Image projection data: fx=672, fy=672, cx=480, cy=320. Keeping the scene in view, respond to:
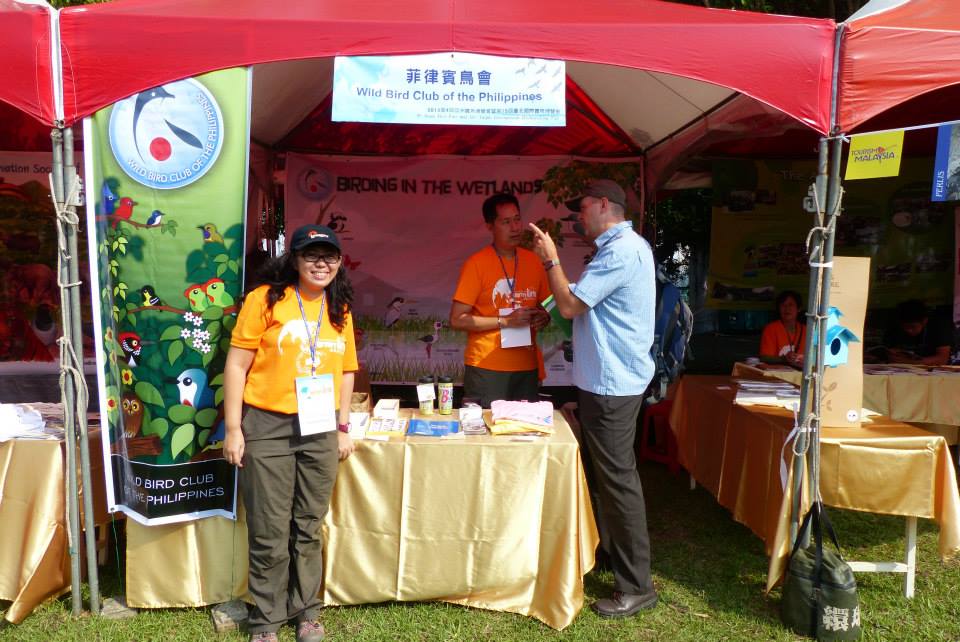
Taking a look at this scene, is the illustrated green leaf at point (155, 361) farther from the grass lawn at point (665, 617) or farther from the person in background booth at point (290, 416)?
the grass lawn at point (665, 617)

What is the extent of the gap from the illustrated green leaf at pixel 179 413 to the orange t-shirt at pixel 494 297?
47.7 inches

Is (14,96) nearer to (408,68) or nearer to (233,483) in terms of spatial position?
(408,68)

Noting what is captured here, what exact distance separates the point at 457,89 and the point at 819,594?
2261 millimetres

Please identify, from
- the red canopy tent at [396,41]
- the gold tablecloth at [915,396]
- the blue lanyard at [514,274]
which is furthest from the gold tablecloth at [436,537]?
the gold tablecloth at [915,396]

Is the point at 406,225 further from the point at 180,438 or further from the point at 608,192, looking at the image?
the point at 180,438

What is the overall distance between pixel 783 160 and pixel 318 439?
196 inches

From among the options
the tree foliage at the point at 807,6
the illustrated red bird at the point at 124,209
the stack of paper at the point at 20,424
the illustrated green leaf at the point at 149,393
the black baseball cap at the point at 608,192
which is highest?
the tree foliage at the point at 807,6

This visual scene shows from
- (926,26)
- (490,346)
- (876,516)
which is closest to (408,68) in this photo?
(490,346)

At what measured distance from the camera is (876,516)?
3.73m

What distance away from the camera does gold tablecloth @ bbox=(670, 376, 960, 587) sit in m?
2.61

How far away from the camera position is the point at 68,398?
2510 mm

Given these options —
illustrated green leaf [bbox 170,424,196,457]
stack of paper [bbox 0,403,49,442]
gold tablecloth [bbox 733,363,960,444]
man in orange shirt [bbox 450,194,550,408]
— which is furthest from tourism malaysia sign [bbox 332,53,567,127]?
gold tablecloth [bbox 733,363,960,444]

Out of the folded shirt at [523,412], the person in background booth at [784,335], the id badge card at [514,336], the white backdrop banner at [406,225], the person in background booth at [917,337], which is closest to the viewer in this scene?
the folded shirt at [523,412]

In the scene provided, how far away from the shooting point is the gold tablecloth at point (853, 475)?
8.55 feet
